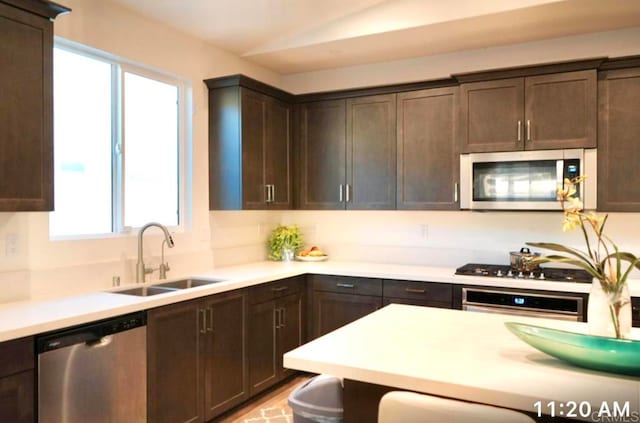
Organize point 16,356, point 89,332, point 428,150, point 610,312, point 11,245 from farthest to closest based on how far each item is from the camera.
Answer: point 428,150 → point 11,245 → point 89,332 → point 16,356 → point 610,312

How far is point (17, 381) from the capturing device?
1924 millimetres

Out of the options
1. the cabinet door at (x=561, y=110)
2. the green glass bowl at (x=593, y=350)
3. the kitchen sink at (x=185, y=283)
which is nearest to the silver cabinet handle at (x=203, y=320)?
the kitchen sink at (x=185, y=283)

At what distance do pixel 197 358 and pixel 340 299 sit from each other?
1303 millimetres

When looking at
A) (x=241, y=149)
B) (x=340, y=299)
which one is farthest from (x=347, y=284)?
(x=241, y=149)


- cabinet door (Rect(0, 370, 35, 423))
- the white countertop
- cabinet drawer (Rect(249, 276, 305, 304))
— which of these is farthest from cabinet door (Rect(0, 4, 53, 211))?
cabinet drawer (Rect(249, 276, 305, 304))

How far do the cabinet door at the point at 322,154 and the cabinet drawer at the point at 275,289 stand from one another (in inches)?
31.1

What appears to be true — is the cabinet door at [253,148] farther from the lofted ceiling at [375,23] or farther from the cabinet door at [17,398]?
the cabinet door at [17,398]

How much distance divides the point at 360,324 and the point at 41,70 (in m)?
1.93

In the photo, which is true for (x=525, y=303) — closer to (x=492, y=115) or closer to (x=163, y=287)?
(x=492, y=115)

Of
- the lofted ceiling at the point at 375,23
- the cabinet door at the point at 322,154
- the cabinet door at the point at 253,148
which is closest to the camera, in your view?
the lofted ceiling at the point at 375,23

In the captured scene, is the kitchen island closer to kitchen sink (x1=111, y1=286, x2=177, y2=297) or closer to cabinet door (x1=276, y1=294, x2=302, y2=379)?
kitchen sink (x1=111, y1=286, x2=177, y2=297)

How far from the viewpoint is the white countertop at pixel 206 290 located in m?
2.07

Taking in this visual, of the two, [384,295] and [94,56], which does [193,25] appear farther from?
[384,295]

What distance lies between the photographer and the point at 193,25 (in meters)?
3.51
